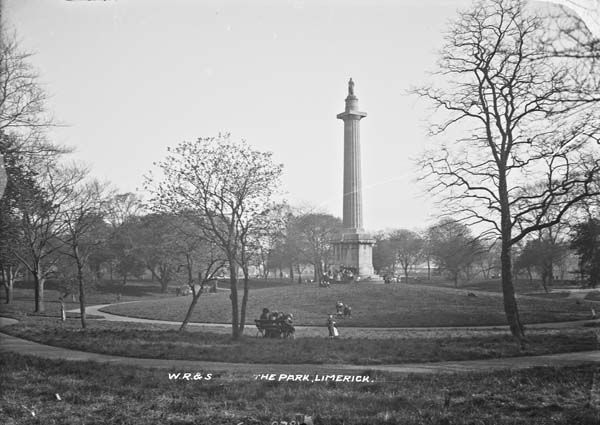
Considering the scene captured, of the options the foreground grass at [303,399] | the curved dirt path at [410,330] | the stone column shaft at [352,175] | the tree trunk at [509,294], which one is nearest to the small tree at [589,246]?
the tree trunk at [509,294]

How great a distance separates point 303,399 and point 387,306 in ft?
46.9

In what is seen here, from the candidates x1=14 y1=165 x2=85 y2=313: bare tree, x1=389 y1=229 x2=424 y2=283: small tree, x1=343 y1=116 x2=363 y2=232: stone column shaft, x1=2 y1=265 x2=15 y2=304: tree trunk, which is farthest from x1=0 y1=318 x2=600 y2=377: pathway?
x1=343 y1=116 x2=363 y2=232: stone column shaft

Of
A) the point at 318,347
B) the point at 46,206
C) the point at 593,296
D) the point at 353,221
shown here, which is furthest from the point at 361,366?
the point at 353,221

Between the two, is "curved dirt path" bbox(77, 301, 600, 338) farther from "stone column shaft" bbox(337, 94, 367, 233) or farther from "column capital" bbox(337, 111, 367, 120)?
"column capital" bbox(337, 111, 367, 120)

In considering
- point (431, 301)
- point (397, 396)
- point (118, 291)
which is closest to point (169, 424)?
point (397, 396)

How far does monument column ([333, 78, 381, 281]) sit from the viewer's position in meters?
32.0

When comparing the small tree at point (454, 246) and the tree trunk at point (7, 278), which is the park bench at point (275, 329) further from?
the tree trunk at point (7, 278)

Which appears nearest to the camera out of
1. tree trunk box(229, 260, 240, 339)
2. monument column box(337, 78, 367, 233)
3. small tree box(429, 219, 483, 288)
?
small tree box(429, 219, 483, 288)

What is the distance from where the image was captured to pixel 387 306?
20.8 metres

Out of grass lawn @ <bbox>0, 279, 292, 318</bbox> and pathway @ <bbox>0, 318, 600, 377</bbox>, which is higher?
pathway @ <bbox>0, 318, 600, 377</bbox>

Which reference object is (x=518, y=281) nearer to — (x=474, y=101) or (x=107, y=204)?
(x=474, y=101)

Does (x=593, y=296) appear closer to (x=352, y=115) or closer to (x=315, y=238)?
(x=315, y=238)

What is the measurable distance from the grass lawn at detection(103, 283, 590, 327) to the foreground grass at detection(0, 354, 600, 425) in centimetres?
656

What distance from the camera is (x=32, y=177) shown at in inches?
479
